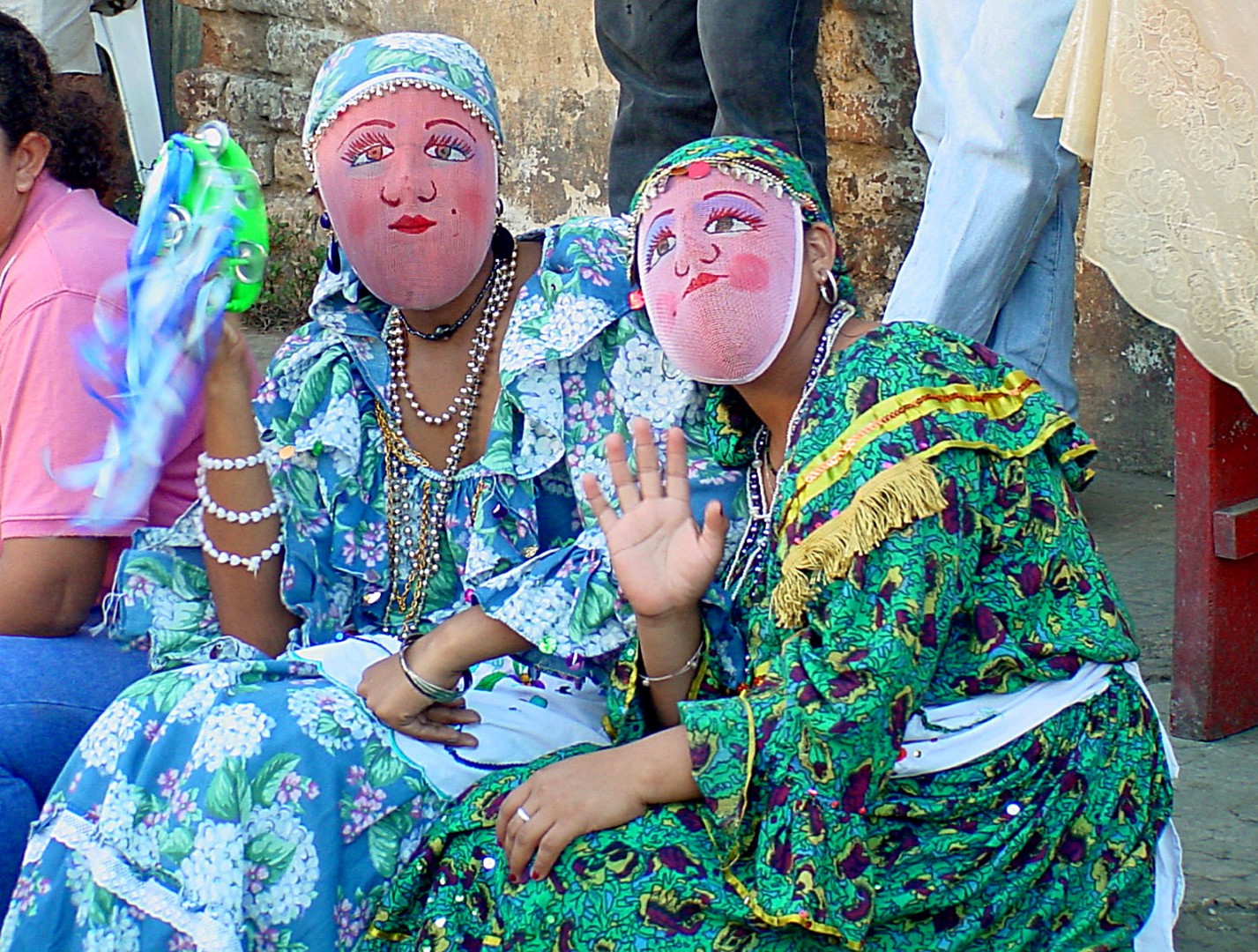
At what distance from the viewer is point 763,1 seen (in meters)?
3.74

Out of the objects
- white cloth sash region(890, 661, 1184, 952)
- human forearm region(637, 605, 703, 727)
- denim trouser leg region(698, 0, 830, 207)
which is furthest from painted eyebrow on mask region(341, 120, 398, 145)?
denim trouser leg region(698, 0, 830, 207)

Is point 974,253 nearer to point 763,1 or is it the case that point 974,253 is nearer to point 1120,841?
point 763,1

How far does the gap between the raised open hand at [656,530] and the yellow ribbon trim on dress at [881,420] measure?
0.11 metres

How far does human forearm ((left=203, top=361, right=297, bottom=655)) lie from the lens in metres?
2.41

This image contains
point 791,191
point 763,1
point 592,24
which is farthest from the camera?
point 592,24

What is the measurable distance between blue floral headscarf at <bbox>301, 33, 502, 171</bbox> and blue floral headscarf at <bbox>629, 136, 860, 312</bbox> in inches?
14.6

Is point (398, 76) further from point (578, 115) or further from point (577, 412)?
point (578, 115)

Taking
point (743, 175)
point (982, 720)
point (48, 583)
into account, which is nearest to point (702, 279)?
point (743, 175)

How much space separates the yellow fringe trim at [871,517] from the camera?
1924 mm

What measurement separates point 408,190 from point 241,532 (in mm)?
530

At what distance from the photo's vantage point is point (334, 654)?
237 centimetres

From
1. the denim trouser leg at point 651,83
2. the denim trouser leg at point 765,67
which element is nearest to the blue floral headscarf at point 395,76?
the denim trouser leg at point 765,67

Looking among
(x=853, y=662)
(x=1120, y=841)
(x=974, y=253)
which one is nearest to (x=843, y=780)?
(x=853, y=662)

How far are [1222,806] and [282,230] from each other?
457 cm
